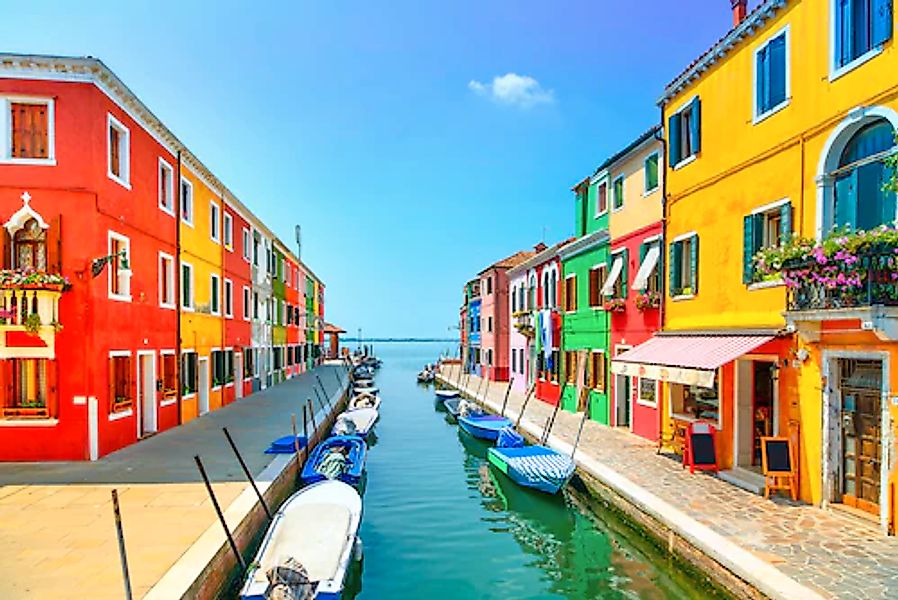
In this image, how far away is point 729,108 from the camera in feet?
43.1

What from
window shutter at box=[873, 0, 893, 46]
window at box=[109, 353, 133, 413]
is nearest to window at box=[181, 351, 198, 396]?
window at box=[109, 353, 133, 413]

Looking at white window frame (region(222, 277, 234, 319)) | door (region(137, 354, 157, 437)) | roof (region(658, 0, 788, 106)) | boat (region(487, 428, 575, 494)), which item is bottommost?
boat (region(487, 428, 575, 494))

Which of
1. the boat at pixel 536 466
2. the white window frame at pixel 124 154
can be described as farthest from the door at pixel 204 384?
the boat at pixel 536 466

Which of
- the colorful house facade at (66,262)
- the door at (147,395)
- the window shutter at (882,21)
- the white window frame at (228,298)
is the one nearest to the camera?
the window shutter at (882,21)

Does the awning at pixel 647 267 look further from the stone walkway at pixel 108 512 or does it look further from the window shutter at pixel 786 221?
the stone walkway at pixel 108 512

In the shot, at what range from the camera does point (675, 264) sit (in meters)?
15.4

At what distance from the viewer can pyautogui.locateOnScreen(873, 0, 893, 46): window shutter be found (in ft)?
29.5

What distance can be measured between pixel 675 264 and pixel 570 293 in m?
9.04

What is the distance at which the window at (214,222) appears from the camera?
80.4 feet

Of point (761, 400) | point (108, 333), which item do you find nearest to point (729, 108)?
point (761, 400)

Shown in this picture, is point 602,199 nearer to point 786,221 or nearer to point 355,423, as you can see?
point 786,221

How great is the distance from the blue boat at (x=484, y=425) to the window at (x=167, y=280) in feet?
37.1

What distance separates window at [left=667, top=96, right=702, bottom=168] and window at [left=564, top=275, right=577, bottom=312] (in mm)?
8824

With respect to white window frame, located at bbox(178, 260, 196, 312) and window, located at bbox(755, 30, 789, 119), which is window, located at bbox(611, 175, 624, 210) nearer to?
window, located at bbox(755, 30, 789, 119)
